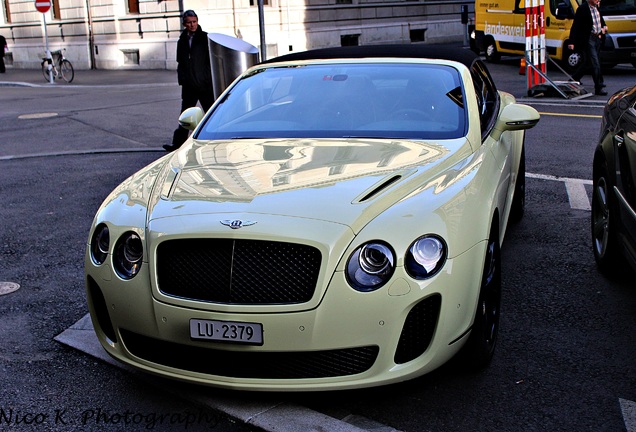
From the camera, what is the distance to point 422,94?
5.12 m

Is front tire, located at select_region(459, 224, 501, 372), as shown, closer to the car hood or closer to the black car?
the car hood

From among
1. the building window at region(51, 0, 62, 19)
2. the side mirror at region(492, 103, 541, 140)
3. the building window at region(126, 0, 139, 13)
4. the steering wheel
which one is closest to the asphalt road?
the side mirror at region(492, 103, 541, 140)

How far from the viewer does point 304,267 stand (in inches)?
137

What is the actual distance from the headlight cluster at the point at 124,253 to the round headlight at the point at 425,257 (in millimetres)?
1190

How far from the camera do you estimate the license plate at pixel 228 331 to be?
3488 mm

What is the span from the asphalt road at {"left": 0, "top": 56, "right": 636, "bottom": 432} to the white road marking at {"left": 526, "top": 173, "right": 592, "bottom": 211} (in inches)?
0.8

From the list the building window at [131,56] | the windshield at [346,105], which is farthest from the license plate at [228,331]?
the building window at [131,56]

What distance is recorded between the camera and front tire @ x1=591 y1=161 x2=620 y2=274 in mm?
5312

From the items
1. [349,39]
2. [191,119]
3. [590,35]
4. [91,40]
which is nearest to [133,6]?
[91,40]

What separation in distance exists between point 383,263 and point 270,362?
2.09 ft

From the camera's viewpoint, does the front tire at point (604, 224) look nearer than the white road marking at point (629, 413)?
No

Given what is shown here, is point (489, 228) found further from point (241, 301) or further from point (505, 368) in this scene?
point (241, 301)

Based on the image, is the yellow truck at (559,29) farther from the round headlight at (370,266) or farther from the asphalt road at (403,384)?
the round headlight at (370,266)

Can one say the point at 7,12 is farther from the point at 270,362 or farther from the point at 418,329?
the point at 418,329
